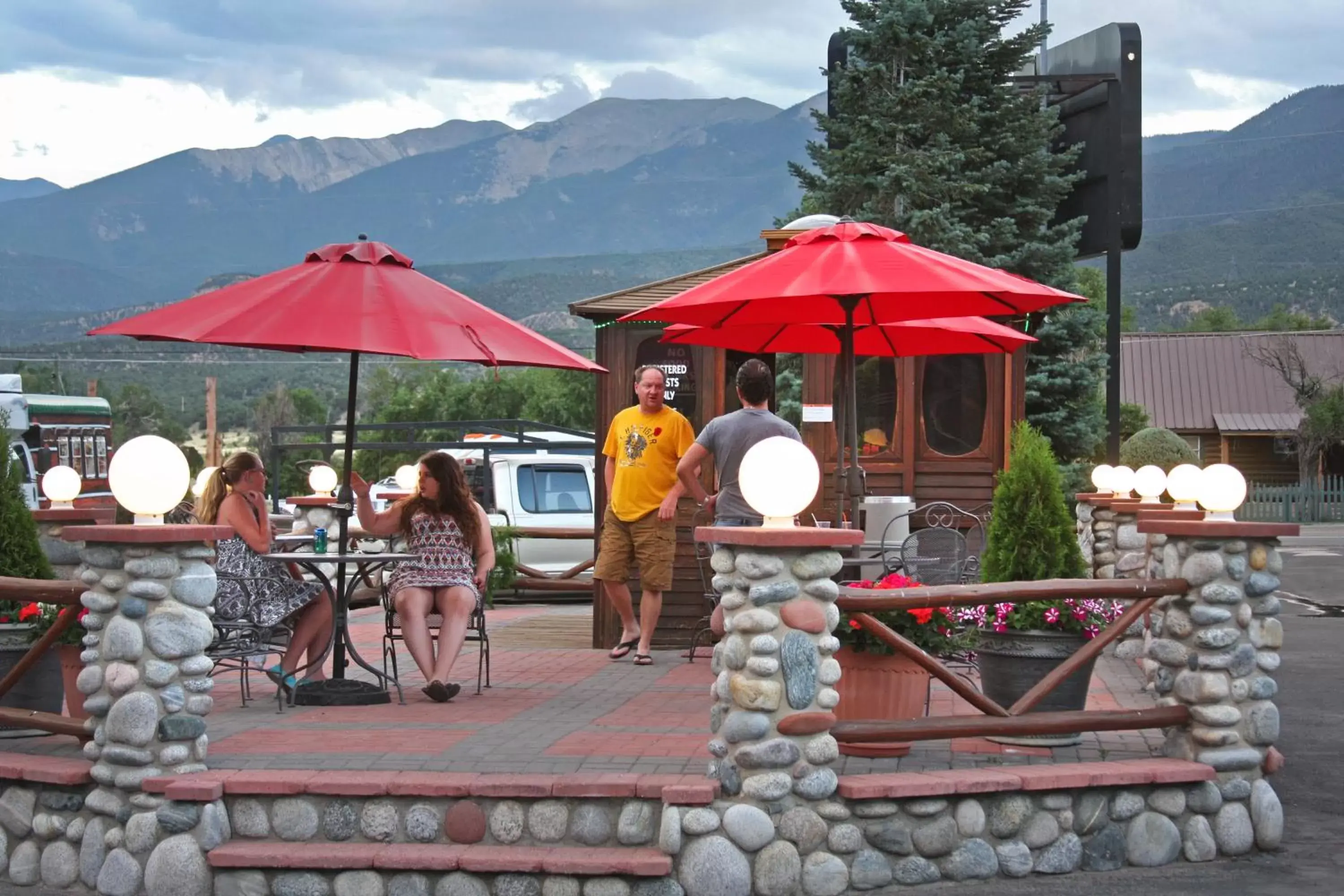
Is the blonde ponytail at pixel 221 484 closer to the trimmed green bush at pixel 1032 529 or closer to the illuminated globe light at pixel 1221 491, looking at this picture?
the trimmed green bush at pixel 1032 529

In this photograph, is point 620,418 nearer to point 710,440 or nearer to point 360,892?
point 710,440

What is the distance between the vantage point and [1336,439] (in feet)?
134

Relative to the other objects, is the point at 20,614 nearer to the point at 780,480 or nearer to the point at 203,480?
the point at 203,480

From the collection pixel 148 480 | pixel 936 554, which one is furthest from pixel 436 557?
pixel 936 554

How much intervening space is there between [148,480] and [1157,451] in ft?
74.1

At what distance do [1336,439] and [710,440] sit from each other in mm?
37508

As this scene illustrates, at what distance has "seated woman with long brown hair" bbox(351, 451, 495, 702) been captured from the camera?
7.50 m

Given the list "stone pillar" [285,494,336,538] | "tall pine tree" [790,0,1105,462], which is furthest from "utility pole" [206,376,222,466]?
"stone pillar" [285,494,336,538]

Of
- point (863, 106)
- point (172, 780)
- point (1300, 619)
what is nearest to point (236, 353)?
point (863, 106)

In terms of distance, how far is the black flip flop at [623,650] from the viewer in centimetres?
930

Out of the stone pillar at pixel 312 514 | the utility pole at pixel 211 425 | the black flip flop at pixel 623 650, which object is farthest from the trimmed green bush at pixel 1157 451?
the utility pole at pixel 211 425

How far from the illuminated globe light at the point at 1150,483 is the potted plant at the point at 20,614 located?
22.6 feet

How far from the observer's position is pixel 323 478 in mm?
11211

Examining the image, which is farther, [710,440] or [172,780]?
[710,440]
